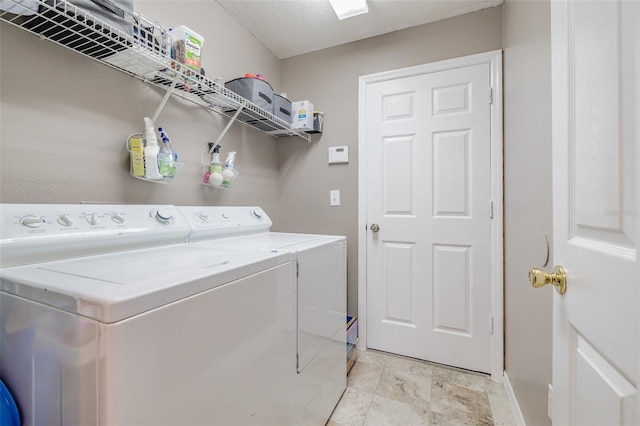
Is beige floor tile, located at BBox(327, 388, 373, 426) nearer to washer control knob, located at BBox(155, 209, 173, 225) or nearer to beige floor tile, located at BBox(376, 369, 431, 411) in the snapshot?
beige floor tile, located at BBox(376, 369, 431, 411)

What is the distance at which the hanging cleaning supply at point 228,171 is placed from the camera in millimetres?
1744

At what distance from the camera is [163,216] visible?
1222 millimetres

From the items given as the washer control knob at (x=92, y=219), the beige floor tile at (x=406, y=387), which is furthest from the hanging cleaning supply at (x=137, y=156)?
the beige floor tile at (x=406, y=387)

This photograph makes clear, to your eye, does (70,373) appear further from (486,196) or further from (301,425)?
(486,196)

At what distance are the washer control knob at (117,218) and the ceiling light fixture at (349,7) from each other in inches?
68.3

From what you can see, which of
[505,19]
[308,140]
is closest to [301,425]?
[308,140]

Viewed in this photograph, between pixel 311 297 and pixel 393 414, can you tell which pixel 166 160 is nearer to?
pixel 311 297

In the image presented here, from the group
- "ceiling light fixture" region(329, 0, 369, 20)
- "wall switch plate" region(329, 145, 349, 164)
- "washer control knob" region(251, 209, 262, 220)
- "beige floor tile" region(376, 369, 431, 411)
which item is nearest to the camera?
"beige floor tile" region(376, 369, 431, 411)

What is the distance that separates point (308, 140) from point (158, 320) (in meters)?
1.98

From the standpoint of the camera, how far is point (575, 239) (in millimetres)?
625

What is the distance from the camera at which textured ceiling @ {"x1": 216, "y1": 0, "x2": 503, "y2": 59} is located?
1.82m

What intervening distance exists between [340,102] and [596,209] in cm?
198

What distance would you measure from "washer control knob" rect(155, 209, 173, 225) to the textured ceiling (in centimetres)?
148

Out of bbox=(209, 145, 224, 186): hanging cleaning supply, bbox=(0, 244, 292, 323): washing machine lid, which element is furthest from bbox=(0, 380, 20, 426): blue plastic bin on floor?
bbox=(209, 145, 224, 186): hanging cleaning supply
